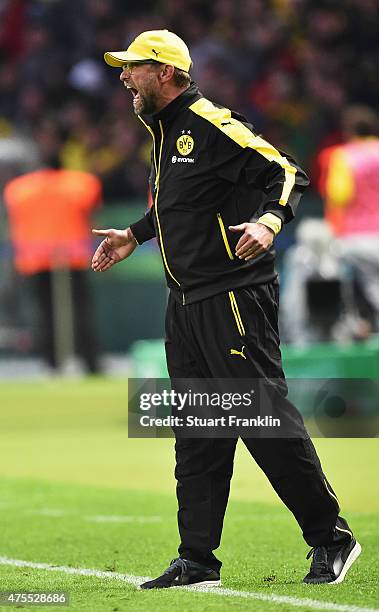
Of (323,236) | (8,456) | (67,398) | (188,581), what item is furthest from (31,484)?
(67,398)

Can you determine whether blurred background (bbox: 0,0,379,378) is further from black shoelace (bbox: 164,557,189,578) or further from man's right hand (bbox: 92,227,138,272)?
black shoelace (bbox: 164,557,189,578)

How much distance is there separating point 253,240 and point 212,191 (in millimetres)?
463

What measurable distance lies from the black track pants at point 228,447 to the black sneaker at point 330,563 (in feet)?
0.14

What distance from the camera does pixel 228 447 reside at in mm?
6723

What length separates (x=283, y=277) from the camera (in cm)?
1905

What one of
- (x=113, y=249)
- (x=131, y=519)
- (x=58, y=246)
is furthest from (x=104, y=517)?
(x=58, y=246)

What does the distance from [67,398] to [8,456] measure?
4.75 meters

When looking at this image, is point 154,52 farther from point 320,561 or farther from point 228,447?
point 320,561

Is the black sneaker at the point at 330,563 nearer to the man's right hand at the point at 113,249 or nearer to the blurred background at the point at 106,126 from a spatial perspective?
the man's right hand at the point at 113,249

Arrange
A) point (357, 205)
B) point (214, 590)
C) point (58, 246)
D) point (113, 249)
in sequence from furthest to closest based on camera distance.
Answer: point (58, 246)
point (357, 205)
point (113, 249)
point (214, 590)

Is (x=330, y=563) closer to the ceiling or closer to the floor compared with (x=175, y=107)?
closer to the floor

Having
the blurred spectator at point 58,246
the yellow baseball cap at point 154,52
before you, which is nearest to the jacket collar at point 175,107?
the yellow baseball cap at point 154,52

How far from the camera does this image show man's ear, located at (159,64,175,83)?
675 centimetres

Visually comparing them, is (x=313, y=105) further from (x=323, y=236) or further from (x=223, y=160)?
(x=223, y=160)
